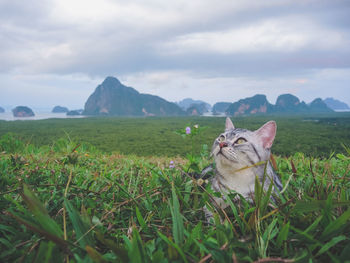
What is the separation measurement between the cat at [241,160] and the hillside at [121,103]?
124m

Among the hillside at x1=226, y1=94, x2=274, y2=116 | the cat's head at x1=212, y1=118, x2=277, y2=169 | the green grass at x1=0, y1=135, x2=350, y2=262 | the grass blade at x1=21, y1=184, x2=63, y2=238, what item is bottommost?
the green grass at x1=0, y1=135, x2=350, y2=262

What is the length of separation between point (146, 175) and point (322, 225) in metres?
1.76

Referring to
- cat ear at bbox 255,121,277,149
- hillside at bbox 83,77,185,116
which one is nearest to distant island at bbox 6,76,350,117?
hillside at bbox 83,77,185,116

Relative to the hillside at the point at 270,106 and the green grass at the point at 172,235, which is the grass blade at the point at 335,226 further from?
the hillside at the point at 270,106

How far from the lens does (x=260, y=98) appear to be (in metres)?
119

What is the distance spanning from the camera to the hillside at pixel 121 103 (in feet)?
415

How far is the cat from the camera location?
1.64 metres

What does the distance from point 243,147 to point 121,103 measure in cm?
13278

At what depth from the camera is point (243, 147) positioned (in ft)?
5.68

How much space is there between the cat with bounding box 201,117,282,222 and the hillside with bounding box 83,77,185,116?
124009mm

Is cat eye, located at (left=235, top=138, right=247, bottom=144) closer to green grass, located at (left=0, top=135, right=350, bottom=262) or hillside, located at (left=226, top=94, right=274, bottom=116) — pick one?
green grass, located at (left=0, top=135, right=350, bottom=262)

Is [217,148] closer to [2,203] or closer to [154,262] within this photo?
[154,262]

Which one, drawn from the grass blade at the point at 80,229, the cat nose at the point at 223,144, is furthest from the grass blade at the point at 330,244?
the grass blade at the point at 80,229

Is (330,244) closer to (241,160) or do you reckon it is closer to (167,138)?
(241,160)
